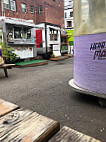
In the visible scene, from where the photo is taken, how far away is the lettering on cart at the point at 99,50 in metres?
2.67

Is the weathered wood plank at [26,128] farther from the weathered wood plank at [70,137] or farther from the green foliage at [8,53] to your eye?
the green foliage at [8,53]

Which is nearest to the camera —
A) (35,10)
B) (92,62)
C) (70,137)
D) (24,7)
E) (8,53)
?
(70,137)

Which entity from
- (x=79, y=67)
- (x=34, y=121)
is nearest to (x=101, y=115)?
(x=79, y=67)

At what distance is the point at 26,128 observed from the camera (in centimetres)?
99

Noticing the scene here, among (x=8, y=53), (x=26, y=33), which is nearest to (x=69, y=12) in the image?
(x=26, y=33)

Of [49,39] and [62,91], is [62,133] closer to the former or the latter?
[62,91]

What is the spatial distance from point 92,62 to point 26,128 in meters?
2.27

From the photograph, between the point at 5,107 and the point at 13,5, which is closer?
the point at 5,107

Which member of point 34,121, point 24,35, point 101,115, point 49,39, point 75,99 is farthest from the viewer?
point 49,39

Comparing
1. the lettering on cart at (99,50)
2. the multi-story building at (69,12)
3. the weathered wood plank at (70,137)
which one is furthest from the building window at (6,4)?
the multi-story building at (69,12)

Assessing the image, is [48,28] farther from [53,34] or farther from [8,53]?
[8,53]

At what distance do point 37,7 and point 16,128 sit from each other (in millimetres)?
23158

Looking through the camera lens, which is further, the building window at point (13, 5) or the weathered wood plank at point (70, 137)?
the building window at point (13, 5)

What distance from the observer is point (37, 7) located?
21.1 meters
